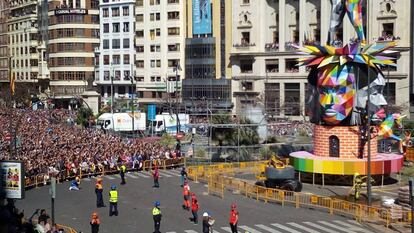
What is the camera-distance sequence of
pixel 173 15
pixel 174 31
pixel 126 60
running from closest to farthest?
pixel 174 31 < pixel 173 15 < pixel 126 60

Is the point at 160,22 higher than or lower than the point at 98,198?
higher

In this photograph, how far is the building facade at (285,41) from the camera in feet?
248

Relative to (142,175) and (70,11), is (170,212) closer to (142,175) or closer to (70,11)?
(142,175)

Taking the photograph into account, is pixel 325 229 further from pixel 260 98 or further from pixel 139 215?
pixel 260 98

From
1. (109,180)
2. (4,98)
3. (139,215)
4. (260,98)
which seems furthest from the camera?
(4,98)

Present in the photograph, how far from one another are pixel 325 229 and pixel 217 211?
6.18 metres

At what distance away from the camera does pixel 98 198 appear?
3491 cm

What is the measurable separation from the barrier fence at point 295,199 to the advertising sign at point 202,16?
48.5m

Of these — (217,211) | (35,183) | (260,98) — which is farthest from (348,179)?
(260,98)

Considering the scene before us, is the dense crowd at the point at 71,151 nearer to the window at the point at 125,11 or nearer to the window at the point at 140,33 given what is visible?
the window at the point at 140,33

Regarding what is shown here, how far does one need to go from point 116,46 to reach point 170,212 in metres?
77.2

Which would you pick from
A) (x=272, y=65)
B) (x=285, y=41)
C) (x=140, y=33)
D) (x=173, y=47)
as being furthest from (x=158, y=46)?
(x=285, y=41)

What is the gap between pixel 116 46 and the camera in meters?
108

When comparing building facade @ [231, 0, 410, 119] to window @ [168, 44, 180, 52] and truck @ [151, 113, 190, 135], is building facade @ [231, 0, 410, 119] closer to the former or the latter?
truck @ [151, 113, 190, 135]
